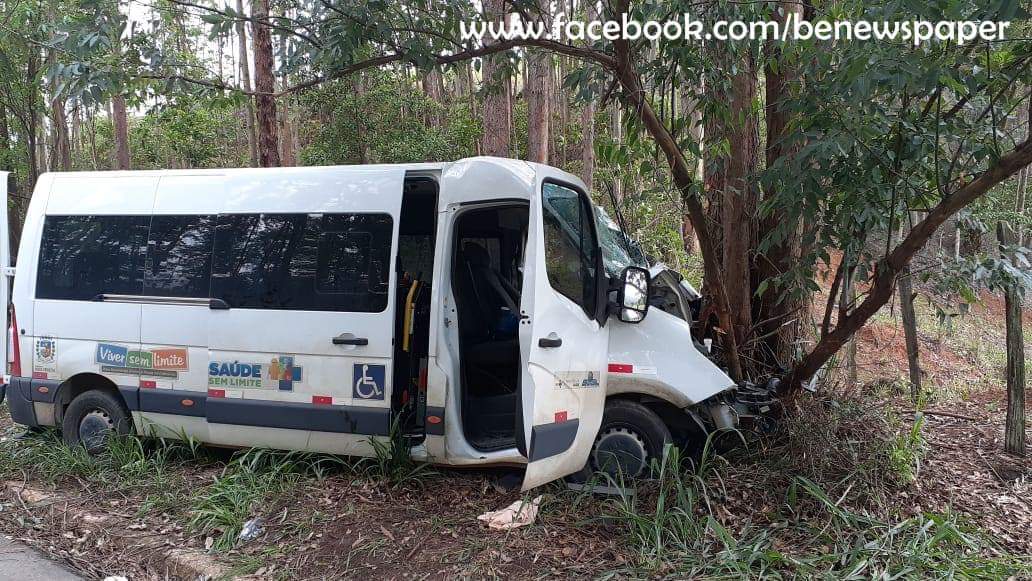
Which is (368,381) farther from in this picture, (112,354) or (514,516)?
(112,354)

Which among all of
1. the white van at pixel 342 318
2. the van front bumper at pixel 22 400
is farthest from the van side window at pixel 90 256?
the van front bumper at pixel 22 400

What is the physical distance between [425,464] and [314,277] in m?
1.54

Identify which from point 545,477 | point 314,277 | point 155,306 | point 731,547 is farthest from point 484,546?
point 155,306

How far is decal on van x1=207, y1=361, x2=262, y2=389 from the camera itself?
4.95 metres

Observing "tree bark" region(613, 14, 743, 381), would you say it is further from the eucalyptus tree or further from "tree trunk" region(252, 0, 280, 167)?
"tree trunk" region(252, 0, 280, 167)

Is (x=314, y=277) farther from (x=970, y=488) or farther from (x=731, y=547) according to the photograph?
(x=970, y=488)

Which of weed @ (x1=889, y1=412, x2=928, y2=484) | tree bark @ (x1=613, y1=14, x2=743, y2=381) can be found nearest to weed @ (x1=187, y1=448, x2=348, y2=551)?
tree bark @ (x1=613, y1=14, x2=743, y2=381)

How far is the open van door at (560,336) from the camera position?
3.66 m

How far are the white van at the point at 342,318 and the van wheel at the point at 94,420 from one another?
0.02m

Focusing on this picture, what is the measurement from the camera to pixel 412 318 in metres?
4.78

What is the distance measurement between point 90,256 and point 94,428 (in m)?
1.40

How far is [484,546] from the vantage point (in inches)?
155

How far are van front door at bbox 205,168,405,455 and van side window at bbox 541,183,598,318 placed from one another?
115 centimetres

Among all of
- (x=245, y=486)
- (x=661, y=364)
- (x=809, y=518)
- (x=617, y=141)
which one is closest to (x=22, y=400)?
(x=245, y=486)
